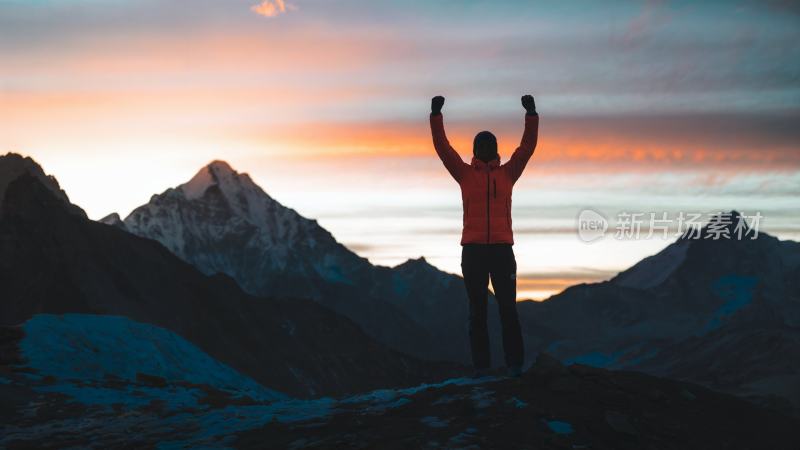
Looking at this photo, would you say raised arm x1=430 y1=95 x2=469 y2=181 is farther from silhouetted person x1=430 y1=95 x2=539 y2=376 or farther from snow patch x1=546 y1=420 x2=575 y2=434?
snow patch x1=546 y1=420 x2=575 y2=434

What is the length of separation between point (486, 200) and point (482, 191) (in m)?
0.16

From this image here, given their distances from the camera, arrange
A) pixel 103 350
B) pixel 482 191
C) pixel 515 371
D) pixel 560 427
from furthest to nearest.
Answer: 1. pixel 103 350
2. pixel 515 371
3. pixel 482 191
4. pixel 560 427

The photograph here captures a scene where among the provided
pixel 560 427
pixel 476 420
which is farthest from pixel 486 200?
pixel 560 427

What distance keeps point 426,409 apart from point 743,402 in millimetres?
6335

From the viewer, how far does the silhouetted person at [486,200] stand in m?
18.8

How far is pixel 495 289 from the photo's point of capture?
63.5 ft

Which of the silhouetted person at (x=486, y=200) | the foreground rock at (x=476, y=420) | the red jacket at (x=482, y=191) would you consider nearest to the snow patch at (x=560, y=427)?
the foreground rock at (x=476, y=420)

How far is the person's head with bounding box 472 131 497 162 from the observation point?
62.0 feet

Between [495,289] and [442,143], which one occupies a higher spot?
[442,143]

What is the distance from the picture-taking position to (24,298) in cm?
16900

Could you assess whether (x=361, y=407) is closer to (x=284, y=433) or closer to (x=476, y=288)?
(x=284, y=433)

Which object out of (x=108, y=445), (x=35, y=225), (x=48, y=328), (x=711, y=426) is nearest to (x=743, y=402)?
(x=711, y=426)

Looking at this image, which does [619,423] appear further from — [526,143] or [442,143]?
[442,143]

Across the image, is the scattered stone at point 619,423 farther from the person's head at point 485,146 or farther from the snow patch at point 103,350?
the snow patch at point 103,350
